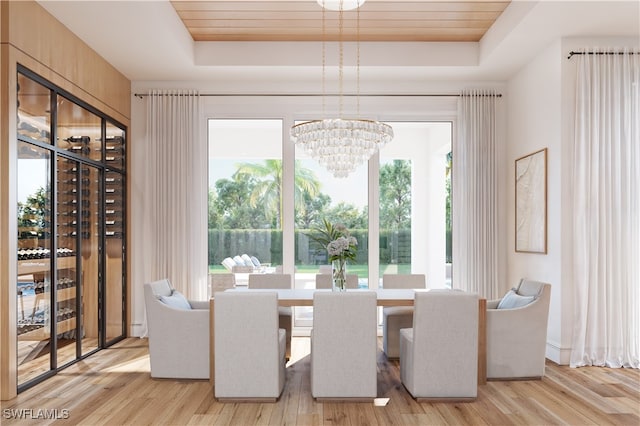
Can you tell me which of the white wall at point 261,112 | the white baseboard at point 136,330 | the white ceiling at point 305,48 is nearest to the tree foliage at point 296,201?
the white wall at point 261,112

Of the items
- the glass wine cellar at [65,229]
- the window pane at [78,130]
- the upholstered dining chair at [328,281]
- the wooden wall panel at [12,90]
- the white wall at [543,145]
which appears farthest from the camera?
the upholstered dining chair at [328,281]

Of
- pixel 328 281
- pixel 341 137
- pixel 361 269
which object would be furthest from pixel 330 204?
pixel 341 137

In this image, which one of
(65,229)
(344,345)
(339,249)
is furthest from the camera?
(65,229)

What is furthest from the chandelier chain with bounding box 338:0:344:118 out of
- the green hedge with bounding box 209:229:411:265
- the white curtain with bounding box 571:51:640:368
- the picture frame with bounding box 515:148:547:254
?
the white curtain with bounding box 571:51:640:368

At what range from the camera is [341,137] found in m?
4.33

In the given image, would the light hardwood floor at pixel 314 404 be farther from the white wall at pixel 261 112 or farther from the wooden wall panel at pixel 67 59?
the wooden wall panel at pixel 67 59

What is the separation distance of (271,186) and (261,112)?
0.90 m

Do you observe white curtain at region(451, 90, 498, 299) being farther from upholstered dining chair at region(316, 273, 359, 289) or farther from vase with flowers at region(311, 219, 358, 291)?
vase with flowers at region(311, 219, 358, 291)

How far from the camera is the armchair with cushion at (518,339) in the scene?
414 centimetres

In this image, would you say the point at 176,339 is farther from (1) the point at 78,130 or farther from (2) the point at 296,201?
(2) the point at 296,201

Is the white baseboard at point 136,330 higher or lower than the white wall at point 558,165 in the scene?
lower

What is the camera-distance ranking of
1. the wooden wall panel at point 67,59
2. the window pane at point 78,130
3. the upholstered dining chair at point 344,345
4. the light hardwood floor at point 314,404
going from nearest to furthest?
the light hardwood floor at point 314,404 → the upholstered dining chair at point 344,345 → the wooden wall panel at point 67,59 → the window pane at point 78,130

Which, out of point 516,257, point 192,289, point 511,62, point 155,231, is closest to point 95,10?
point 155,231

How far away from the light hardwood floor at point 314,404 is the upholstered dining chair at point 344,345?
0.13m
